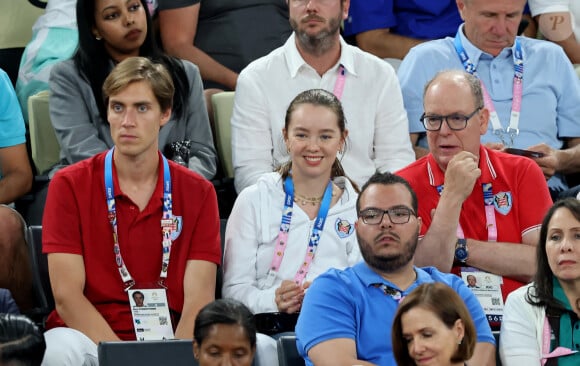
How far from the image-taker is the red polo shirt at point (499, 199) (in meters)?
4.88

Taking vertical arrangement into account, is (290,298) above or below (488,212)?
below

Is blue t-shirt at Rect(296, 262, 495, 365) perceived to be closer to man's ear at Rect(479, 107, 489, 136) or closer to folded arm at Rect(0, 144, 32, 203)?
man's ear at Rect(479, 107, 489, 136)

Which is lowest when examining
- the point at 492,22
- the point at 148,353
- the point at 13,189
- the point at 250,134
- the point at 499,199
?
the point at 148,353

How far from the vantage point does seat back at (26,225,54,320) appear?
15.1 ft

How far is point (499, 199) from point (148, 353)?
1685mm

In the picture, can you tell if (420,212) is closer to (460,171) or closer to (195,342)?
(460,171)

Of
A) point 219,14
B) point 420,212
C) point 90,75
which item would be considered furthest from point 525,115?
point 90,75

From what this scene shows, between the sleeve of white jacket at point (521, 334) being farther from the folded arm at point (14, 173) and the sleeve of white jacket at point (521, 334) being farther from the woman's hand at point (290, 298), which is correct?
the folded arm at point (14, 173)

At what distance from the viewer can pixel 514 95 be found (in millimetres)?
5660

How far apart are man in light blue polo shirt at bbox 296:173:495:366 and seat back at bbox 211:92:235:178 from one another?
1.39m

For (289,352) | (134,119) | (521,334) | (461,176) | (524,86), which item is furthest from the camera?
(524,86)

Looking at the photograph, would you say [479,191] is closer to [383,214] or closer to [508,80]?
[383,214]

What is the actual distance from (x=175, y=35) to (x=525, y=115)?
173cm

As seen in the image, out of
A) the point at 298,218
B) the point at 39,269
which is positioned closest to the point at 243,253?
the point at 298,218
